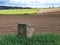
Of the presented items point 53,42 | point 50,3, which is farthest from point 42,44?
point 50,3

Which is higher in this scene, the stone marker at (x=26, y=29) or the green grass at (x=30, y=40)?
the stone marker at (x=26, y=29)

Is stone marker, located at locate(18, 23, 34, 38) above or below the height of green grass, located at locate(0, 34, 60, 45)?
above

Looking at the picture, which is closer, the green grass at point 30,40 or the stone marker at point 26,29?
the green grass at point 30,40

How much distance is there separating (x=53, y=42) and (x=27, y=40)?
67 cm

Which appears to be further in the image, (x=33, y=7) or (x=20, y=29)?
(x=33, y=7)

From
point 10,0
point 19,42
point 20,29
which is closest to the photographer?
point 19,42

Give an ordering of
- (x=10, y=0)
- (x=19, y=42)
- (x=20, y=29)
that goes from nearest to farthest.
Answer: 1. (x=19, y=42)
2. (x=20, y=29)
3. (x=10, y=0)

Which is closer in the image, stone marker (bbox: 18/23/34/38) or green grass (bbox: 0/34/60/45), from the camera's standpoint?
green grass (bbox: 0/34/60/45)

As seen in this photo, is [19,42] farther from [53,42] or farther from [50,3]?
[50,3]

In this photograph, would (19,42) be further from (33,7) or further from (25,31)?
(33,7)

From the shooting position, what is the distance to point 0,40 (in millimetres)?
6066

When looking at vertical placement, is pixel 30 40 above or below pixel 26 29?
below

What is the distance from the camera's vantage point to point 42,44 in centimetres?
611

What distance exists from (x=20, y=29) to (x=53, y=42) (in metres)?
0.91
